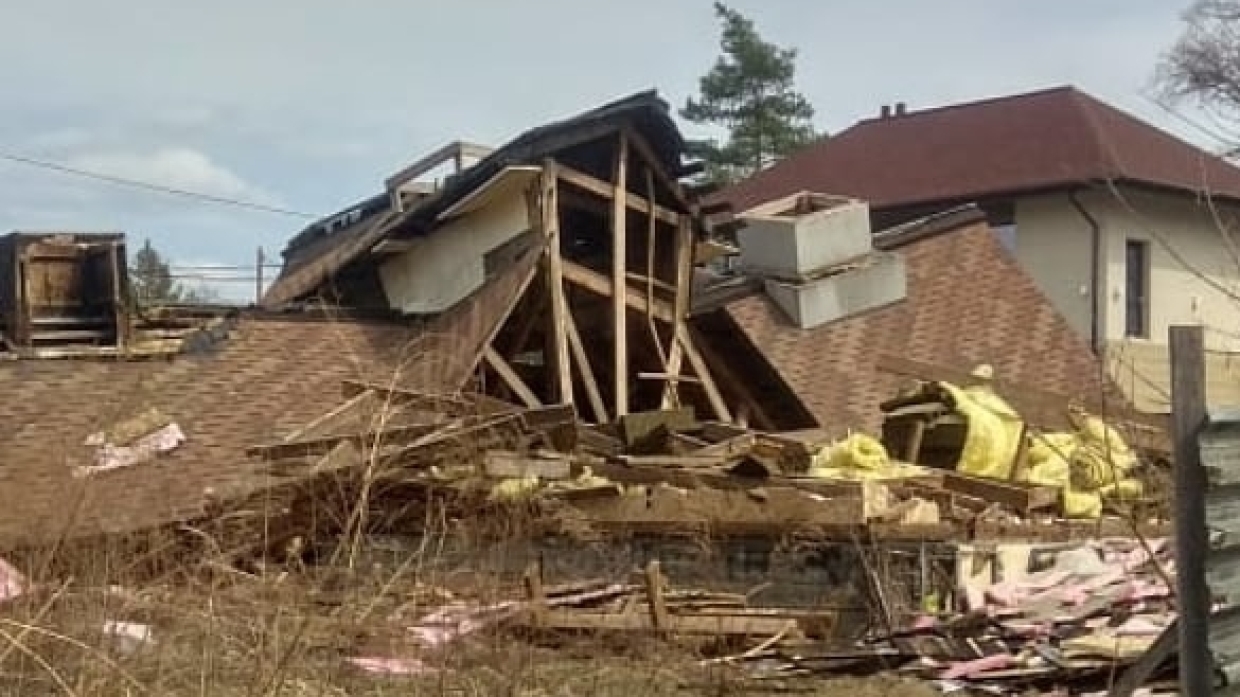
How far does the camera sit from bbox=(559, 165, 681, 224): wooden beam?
636 inches

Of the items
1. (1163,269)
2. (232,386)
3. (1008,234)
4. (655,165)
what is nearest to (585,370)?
(655,165)

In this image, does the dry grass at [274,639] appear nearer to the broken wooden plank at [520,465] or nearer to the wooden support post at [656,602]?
the wooden support post at [656,602]

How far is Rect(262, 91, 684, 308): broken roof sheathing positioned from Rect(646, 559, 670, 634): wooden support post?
7.12 metres

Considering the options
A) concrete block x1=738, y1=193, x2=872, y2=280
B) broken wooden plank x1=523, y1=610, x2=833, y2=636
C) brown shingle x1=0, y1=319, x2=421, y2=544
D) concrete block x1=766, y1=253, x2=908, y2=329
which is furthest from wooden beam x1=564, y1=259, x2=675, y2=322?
broken wooden plank x1=523, y1=610, x2=833, y2=636

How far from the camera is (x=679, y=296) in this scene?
17.2 m

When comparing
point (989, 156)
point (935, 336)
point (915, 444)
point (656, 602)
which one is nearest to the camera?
point (656, 602)

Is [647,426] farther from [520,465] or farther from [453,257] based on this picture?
[453,257]

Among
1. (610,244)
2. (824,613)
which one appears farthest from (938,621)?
(610,244)

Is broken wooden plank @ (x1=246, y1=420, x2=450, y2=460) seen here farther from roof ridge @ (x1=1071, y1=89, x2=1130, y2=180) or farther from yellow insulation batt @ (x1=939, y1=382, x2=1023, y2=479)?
roof ridge @ (x1=1071, y1=89, x2=1130, y2=180)

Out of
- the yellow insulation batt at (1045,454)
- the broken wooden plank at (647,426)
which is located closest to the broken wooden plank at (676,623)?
the yellow insulation batt at (1045,454)

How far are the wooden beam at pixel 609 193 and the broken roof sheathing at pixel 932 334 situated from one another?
1460 mm

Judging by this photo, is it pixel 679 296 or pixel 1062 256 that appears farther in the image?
pixel 1062 256

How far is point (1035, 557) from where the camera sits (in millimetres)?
11148

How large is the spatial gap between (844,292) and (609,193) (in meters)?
4.16
